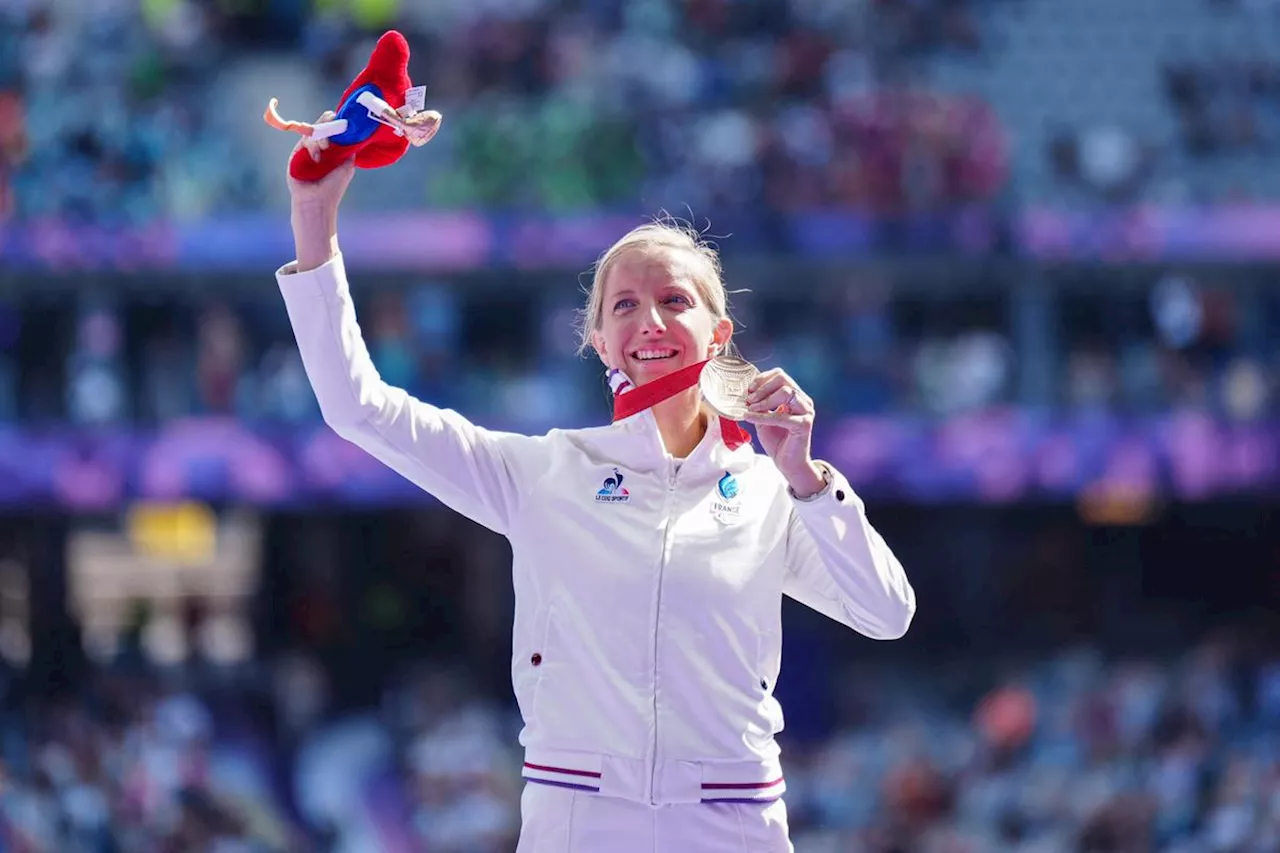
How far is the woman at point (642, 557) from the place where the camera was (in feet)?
9.86

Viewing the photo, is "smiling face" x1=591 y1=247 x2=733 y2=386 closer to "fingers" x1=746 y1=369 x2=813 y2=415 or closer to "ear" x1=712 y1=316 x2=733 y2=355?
"ear" x1=712 y1=316 x2=733 y2=355

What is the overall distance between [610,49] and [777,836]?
11.9m

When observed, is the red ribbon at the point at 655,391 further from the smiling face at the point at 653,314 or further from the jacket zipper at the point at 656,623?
the jacket zipper at the point at 656,623

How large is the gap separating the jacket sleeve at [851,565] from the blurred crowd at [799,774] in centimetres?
871

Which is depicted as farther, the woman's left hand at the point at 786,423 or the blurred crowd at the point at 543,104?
the blurred crowd at the point at 543,104

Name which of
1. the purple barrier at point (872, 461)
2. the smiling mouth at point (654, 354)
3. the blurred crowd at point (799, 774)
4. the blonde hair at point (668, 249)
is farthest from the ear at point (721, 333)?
the purple barrier at point (872, 461)

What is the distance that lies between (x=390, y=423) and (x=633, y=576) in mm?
458

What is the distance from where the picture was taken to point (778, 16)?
49.5 ft

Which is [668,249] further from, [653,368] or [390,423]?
[390,423]

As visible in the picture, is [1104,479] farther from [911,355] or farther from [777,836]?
[777,836]

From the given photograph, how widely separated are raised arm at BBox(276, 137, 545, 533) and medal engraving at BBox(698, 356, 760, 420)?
337mm

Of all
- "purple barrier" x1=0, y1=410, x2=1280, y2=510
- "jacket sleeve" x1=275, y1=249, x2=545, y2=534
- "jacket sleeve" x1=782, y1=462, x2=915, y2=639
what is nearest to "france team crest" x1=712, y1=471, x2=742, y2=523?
"jacket sleeve" x1=782, y1=462, x2=915, y2=639

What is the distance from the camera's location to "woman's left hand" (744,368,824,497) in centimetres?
298

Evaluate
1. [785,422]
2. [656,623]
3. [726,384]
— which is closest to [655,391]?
[726,384]
